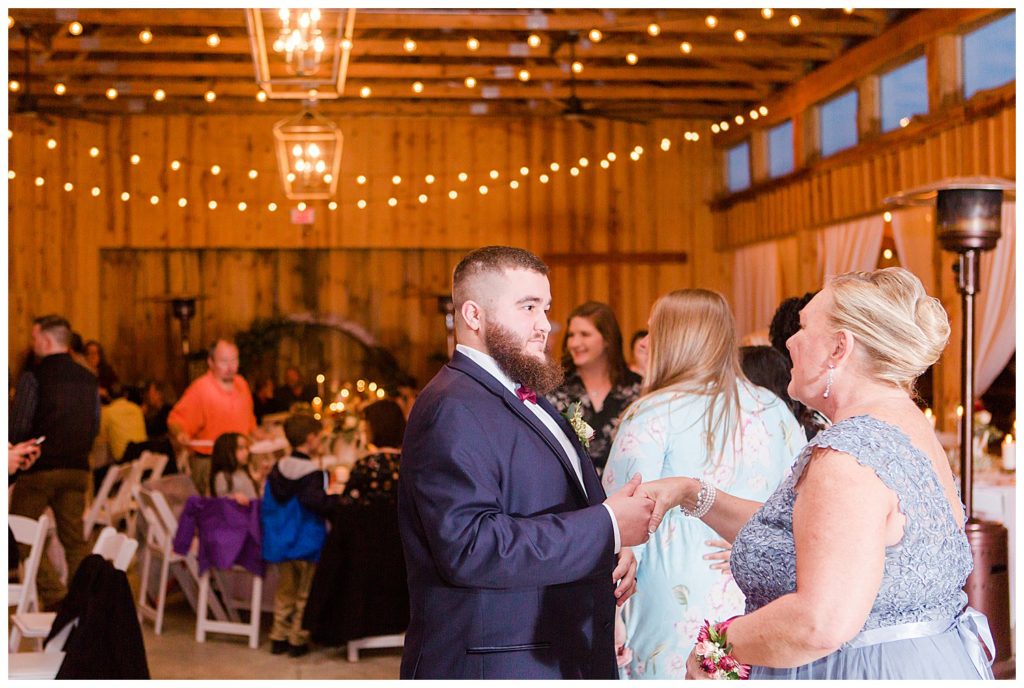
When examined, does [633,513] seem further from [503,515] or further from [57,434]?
[57,434]

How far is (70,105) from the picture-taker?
12.1 metres

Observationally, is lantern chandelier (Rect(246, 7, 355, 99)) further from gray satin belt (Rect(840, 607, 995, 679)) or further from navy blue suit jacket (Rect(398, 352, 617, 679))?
gray satin belt (Rect(840, 607, 995, 679))

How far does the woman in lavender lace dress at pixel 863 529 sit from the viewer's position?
171 centimetres

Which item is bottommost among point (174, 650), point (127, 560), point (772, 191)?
point (174, 650)

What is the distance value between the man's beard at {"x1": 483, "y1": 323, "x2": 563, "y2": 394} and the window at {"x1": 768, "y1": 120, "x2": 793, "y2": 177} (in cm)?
1008

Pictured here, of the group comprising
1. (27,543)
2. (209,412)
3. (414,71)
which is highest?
(414,71)

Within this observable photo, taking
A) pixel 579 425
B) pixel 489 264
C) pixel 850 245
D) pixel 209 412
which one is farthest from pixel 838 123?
pixel 489 264

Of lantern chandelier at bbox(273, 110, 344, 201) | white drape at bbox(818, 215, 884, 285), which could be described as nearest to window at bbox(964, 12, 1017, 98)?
white drape at bbox(818, 215, 884, 285)

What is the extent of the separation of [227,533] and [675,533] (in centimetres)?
337

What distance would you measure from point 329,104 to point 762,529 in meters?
11.6

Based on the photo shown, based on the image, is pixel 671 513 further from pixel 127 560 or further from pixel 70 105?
pixel 70 105

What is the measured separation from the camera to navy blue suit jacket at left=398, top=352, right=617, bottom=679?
202 cm

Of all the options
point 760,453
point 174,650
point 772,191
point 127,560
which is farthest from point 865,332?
point 772,191

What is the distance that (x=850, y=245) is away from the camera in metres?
10.2
